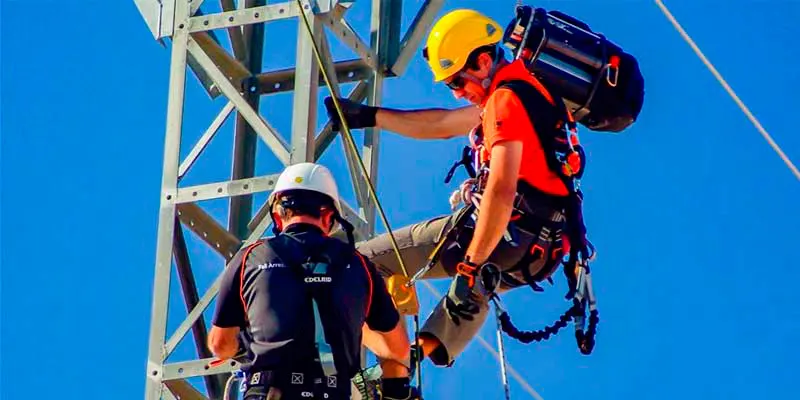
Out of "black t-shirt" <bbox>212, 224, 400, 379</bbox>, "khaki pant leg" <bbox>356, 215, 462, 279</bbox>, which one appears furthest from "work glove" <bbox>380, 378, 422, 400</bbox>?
"khaki pant leg" <bbox>356, 215, 462, 279</bbox>

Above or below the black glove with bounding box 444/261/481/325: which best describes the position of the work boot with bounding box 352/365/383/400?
below

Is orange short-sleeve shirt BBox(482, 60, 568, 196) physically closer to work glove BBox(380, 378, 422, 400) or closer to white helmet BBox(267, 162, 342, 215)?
white helmet BBox(267, 162, 342, 215)

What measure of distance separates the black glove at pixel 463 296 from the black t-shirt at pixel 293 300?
100 cm

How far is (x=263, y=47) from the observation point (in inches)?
419

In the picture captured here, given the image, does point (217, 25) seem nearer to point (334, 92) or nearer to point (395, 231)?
point (334, 92)

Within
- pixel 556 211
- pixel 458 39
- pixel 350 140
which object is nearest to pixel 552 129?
pixel 556 211

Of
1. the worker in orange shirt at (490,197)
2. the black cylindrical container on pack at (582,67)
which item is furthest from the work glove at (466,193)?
the black cylindrical container on pack at (582,67)

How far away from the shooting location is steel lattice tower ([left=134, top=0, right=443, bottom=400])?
31.6 ft

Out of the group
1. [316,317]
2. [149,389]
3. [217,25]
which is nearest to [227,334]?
[316,317]

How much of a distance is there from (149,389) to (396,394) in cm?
154

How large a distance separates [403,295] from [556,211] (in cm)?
87

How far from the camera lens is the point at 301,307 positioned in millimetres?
8180

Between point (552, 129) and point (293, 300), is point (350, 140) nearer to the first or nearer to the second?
point (552, 129)

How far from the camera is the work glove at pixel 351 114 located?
1010cm
